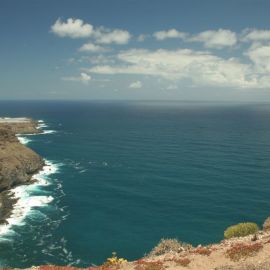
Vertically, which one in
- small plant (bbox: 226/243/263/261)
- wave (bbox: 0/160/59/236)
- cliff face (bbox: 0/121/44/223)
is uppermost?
small plant (bbox: 226/243/263/261)

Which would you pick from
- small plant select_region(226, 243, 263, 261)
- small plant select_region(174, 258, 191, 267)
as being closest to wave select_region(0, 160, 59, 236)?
small plant select_region(174, 258, 191, 267)

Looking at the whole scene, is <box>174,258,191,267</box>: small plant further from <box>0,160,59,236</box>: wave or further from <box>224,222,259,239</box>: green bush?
<box>0,160,59,236</box>: wave

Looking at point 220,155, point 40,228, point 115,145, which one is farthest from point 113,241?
point 115,145

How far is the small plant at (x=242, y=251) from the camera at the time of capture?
36281mm

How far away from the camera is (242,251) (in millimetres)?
37000

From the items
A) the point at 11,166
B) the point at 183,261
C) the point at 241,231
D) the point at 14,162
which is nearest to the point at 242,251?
the point at 183,261

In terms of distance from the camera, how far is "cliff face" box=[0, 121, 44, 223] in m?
87.7

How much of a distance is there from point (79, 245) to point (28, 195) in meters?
32.2

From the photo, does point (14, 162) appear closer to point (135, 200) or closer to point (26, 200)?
point (26, 200)

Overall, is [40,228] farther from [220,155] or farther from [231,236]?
[220,155]

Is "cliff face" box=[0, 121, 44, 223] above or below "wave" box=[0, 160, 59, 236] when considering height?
above

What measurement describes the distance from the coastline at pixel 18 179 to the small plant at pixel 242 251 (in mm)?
49671

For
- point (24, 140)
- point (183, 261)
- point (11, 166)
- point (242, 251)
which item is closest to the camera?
point (183, 261)

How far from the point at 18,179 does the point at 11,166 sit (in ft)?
14.5
